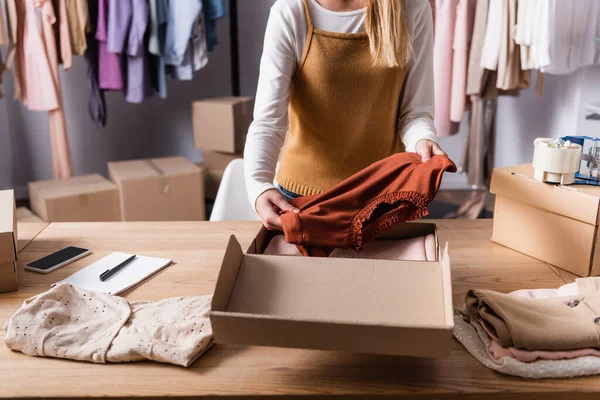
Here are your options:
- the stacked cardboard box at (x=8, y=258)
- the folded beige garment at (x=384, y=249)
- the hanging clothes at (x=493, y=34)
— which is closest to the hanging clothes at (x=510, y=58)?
the hanging clothes at (x=493, y=34)

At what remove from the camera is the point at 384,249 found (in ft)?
3.66

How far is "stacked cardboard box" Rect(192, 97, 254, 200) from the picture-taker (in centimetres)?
328

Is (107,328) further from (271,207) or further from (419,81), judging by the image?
(419,81)

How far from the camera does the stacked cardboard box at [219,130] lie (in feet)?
10.8

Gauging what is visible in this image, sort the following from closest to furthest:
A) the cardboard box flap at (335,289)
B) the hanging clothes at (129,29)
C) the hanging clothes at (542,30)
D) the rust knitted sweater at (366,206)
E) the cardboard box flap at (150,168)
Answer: the cardboard box flap at (335,289) → the rust knitted sweater at (366,206) → the hanging clothes at (542,30) → the hanging clothes at (129,29) → the cardboard box flap at (150,168)

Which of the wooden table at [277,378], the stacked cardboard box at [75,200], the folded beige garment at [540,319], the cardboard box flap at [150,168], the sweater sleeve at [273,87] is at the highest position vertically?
the sweater sleeve at [273,87]

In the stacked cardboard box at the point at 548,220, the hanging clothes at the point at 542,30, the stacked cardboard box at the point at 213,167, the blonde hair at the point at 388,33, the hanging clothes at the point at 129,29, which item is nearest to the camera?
the stacked cardboard box at the point at 548,220

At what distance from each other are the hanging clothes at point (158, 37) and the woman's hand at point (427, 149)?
2.19 meters

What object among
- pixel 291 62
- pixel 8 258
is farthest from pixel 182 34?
pixel 8 258

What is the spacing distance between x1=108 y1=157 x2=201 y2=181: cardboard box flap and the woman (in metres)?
1.82

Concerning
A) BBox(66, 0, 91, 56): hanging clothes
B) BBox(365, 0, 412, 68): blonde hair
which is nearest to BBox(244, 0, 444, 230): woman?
BBox(365, 0, 412, 68): blonde hair

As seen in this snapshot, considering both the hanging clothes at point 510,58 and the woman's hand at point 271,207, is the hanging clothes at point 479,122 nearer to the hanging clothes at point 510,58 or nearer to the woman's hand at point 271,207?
the hanging clothes at point 510,58

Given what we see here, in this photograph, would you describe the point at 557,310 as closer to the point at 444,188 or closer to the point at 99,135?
the point at 444,188

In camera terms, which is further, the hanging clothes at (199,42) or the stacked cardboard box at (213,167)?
the stacked cardboard box at (213,167)
